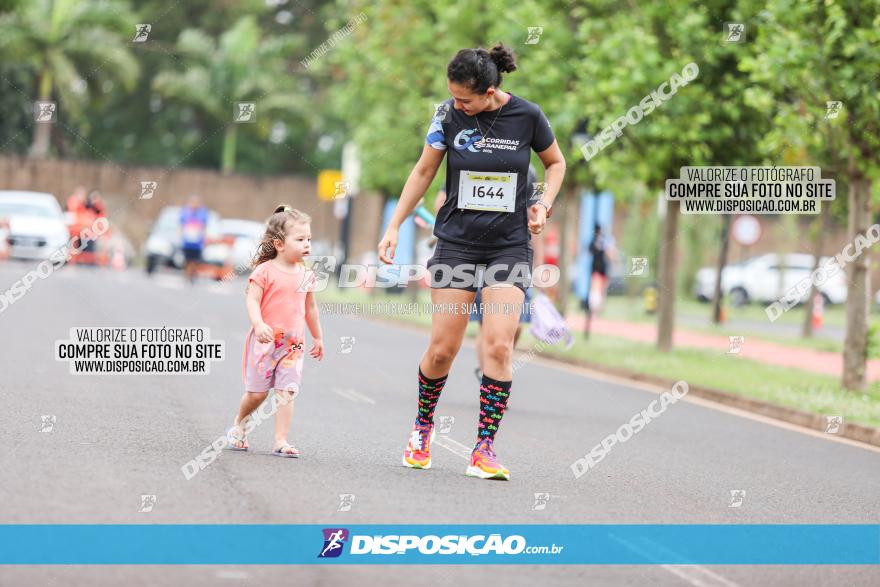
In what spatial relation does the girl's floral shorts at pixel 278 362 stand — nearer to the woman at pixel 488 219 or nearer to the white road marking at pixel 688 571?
the woman at pixel 488 219

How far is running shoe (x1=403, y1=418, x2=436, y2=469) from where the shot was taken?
28.8 feet

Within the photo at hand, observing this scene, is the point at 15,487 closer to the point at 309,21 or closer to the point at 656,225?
the point at 656,225

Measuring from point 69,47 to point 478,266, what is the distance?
46.4 meters

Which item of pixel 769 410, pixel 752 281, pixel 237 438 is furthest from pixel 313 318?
pixel 752 281

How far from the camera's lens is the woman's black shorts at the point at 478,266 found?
8264 millimetres

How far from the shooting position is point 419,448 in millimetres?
8773

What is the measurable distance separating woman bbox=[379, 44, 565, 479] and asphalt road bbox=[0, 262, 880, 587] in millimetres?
712

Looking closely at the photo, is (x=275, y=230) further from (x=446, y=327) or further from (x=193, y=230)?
(x=193, y=230)

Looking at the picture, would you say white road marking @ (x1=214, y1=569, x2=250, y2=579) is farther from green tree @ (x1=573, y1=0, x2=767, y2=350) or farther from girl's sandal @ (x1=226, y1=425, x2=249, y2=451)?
green tree @ (x1=573, y1=0, x2=767, y2=350)

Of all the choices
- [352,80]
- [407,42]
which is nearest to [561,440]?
[407,42]

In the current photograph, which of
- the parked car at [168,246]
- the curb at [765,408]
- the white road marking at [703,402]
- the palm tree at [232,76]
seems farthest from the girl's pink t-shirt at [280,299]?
the palm tree at [232,76]

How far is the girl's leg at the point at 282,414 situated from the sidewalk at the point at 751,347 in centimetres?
1175

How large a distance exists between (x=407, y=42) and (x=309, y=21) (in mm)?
33418

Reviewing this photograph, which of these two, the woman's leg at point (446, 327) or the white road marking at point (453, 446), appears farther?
the white road marking at point (453, 446)
